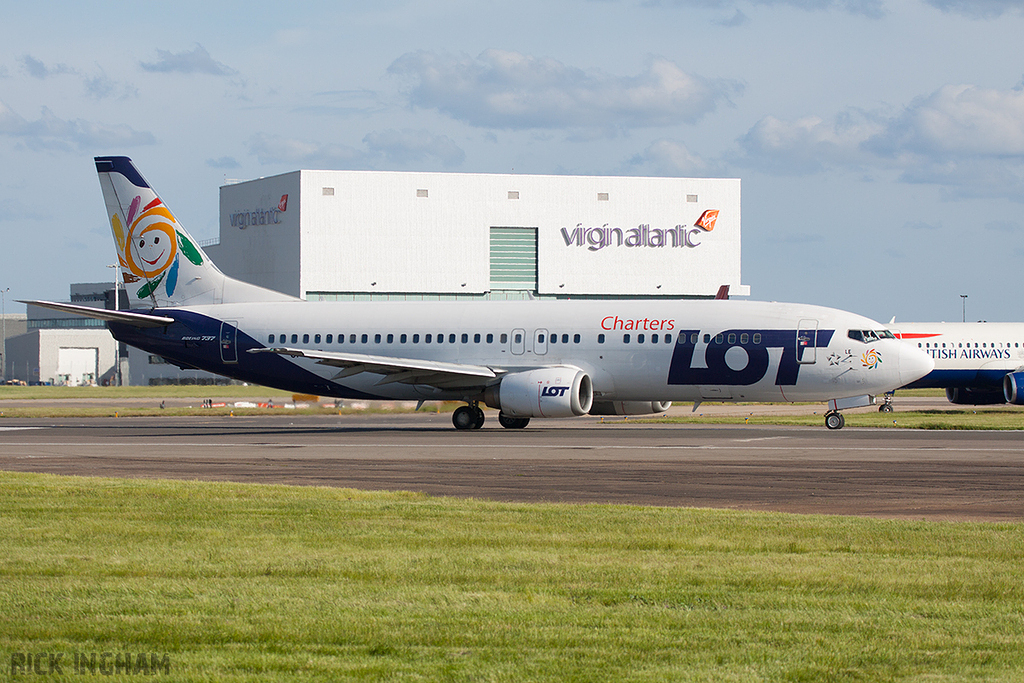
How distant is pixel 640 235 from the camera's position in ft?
348

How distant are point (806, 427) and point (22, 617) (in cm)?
3054

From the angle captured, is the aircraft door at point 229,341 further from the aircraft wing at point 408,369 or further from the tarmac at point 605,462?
the aircraft wing at point 408,369

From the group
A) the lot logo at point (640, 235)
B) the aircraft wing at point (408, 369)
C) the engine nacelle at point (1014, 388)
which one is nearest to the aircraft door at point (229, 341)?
the aircraft wing at point (408, 369)

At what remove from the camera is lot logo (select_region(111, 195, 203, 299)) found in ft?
126

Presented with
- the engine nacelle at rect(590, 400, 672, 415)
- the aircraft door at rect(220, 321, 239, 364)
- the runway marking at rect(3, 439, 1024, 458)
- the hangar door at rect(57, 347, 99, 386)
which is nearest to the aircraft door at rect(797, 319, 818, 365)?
the engine nacelle at rect(590, 400, 672, 415)

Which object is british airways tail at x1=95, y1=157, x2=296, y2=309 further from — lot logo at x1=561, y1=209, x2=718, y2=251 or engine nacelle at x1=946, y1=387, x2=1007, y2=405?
lot logo at x1=561, y1=209, x2=718, y2=251

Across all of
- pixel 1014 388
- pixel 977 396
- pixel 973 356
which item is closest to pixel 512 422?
pixel 1014 388

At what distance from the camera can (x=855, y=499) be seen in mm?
15766

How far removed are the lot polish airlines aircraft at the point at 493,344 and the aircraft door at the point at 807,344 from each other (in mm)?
41

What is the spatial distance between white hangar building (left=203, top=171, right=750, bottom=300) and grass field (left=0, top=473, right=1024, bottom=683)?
88406 millimetres

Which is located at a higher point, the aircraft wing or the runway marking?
the aircraft wing

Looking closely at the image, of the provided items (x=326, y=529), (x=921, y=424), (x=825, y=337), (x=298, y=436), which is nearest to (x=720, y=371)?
(x=825, y=337)

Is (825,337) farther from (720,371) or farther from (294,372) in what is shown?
(294,372)

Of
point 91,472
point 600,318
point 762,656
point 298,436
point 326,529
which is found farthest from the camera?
point 600,318
